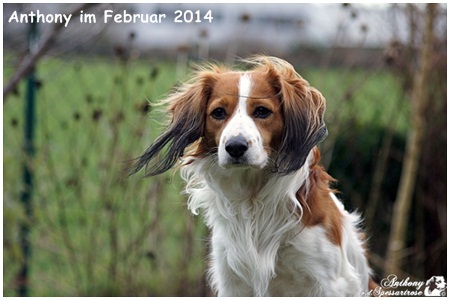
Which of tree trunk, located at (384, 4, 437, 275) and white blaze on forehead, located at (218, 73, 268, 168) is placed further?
tree trunk, located at (384, 4, 437, 275)

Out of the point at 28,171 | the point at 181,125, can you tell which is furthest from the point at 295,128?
the point at 28,171

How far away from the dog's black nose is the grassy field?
259cm

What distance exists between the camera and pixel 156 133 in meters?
6.25

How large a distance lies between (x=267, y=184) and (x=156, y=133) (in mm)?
2271

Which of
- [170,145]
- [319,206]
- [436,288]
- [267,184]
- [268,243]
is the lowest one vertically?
[436,288]

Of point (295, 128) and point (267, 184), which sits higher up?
point (295, 128)

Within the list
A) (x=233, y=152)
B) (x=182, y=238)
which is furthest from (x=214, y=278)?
(x=182, y=238)

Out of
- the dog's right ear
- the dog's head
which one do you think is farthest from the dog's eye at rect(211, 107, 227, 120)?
the dog's right ear

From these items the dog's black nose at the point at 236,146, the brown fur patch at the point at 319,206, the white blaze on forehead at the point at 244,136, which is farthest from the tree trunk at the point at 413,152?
the dog's black nose at the point at 236,146

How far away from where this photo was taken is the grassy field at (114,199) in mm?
6527

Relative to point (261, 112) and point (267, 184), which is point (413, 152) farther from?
point (261, 112)

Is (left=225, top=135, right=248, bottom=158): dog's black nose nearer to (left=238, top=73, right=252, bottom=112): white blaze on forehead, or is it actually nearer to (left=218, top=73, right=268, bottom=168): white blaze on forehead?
(left=218, top=73, right=268, bottom=168): white blaze on forehead

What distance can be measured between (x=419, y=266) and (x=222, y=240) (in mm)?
3448

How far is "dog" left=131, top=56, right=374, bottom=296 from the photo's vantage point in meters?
3.95
